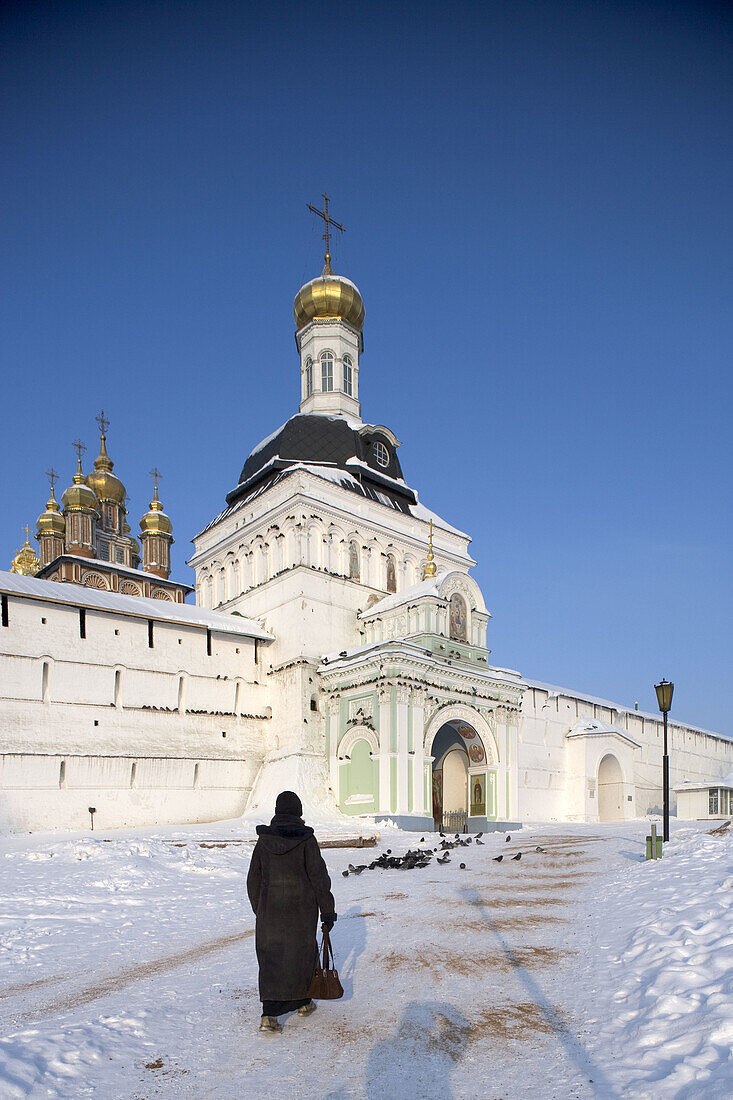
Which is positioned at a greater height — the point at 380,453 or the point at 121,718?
the point at 380,453

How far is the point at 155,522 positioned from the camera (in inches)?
2062

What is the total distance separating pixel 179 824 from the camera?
27.1 metres

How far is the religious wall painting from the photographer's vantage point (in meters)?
31.2

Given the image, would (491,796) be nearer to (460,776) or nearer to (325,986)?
(460,776)

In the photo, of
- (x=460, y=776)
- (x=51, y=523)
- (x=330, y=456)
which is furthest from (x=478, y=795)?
(x=51, y=523)

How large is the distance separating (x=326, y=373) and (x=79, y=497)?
55.1ft

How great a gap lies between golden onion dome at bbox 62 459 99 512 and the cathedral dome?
16.1m

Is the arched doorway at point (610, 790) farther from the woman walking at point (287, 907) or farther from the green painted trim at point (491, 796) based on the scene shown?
the woman walking at point (287, 907)

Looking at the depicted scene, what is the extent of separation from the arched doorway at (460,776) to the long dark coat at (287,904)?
2524cm

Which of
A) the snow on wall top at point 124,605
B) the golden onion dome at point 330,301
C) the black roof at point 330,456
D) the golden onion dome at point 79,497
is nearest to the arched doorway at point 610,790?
the black roof at point 330,456

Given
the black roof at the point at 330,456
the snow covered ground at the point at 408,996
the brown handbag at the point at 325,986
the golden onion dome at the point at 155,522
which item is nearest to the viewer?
the snow covered ground at the point at 408,996

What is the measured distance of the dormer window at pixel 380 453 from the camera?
3878 centimetres

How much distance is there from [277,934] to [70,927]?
5.60m

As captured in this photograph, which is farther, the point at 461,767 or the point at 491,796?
the point at 461,767
